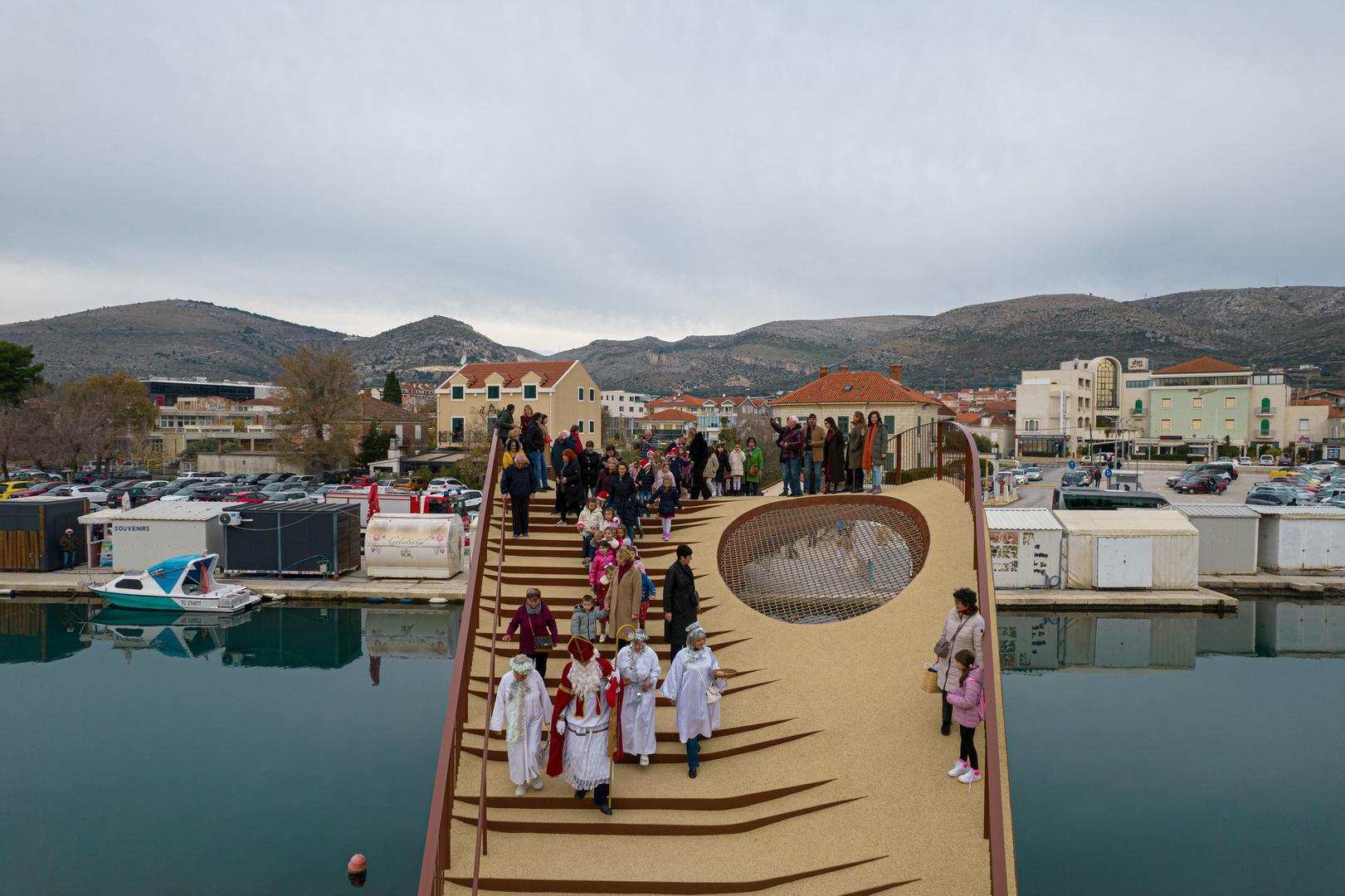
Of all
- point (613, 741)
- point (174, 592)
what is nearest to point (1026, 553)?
point (613, 741)

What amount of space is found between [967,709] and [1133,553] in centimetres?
2025

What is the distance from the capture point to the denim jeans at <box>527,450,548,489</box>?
1304cm

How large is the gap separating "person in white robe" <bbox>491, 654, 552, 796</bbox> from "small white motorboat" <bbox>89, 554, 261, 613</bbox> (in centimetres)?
2004

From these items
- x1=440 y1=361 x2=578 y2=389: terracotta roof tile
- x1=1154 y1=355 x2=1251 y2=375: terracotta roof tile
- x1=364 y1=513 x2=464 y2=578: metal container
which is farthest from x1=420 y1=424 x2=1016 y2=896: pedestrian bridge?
x1=1154 y1=355 x2=1251 y2=375: terracotta roof tile

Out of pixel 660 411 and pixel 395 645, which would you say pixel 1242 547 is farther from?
pixel 660 411

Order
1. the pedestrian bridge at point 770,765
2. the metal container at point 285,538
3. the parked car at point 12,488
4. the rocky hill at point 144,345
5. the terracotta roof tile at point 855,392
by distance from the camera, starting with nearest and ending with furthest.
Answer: the pedestrian bridge at point 770,765 < the metal container at point 285,538 < the parked car at point 12,488 < the terracotta roof tile at point 855,392 < the rocky hill at point 144,345

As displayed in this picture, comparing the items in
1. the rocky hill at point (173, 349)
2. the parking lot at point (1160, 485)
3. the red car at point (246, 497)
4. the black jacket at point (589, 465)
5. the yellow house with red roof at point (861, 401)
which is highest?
the rocky hill at point (173, 349)

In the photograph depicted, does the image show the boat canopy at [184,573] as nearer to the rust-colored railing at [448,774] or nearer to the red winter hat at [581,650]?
the rust-colored railing at [448,774]

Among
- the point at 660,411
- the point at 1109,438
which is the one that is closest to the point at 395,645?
the point at 1109,438

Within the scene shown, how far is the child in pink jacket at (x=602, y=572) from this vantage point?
9.00 m

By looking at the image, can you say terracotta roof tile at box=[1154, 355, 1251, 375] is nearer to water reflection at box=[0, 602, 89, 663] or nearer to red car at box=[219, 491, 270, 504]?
red car at box=[219, 491, 270, 504]

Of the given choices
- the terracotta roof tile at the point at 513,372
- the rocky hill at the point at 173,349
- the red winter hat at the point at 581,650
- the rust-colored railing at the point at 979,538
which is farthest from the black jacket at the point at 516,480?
the rocky hill at the point at 173,349

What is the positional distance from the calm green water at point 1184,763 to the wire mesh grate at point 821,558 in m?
4.02

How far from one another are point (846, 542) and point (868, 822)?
6.98 metres
